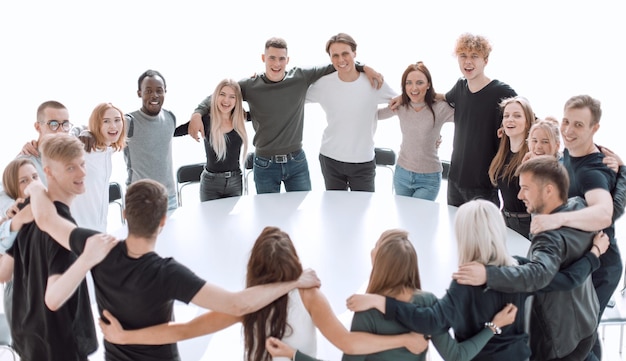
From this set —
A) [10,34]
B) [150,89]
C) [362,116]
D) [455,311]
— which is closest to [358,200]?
[362,116]

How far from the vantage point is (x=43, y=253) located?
279cm

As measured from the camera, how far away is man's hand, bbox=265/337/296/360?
2582mm

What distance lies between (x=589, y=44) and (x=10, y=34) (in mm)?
7969

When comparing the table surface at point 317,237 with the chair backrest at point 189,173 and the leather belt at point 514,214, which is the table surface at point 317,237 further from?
the chair backrest at point 189,173

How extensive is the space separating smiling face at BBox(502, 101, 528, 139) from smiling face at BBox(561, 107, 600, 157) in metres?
0.68

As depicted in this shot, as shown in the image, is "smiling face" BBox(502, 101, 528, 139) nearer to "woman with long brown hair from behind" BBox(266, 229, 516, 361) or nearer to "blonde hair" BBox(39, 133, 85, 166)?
"woman with long brown hair from behind" BBox(266, 229, 516, 361)

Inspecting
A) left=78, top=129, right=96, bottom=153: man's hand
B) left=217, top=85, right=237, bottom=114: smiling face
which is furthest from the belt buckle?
left=78, top=129, right=96, bottom=153: man's hand

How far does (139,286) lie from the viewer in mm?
2496

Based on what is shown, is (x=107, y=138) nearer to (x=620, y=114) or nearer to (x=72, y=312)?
(x=72, y=312)

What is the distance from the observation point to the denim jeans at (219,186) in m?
5.01

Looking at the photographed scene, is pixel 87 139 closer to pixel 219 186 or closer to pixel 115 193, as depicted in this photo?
pixel 115 193

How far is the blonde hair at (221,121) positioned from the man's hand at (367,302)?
2.51 meters

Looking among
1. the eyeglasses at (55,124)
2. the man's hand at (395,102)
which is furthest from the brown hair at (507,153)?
the eyeglasses at (55,124)

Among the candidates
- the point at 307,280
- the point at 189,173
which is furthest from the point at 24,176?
the point at 189,173
